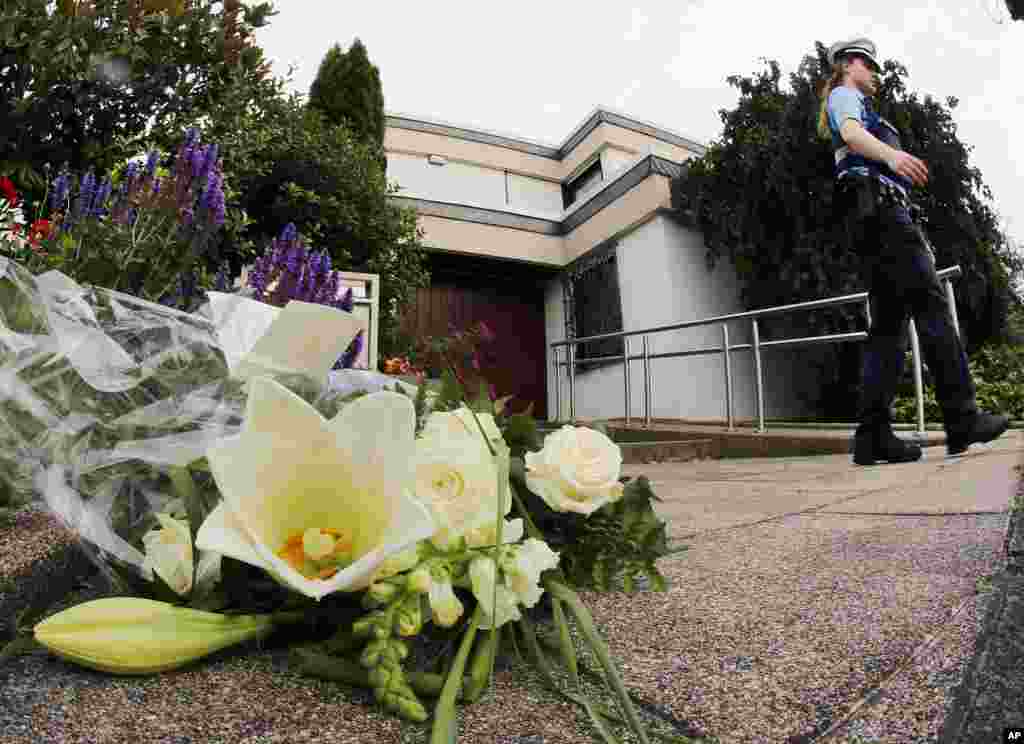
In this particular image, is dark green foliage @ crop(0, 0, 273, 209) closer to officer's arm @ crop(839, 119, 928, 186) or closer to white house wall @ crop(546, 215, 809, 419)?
officer's arm @ crop(839, 119, 928, 186)

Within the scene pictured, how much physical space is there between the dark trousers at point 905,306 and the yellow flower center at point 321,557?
2.45m

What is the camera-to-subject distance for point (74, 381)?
0.61 m

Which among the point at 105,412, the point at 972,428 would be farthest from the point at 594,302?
the point at 105,412

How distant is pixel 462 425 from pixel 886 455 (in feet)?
8.84

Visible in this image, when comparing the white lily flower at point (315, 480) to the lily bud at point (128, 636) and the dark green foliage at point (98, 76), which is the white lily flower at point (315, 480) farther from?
the dark green foliage at point (98, 76)

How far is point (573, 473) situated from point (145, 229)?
5.47 ft

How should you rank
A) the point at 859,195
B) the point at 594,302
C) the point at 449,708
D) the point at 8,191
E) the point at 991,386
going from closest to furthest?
the point at 449,708 → the point at 8,191 → the point at 859,195 → the point at 991,386 → the point at 594,302

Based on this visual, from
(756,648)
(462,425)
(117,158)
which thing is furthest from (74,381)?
(117,158)

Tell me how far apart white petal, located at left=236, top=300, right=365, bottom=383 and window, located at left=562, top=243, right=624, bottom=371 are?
764cm

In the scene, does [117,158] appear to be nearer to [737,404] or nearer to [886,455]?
[886,455]

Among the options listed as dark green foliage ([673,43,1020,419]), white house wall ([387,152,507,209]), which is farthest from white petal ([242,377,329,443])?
white house wall ([387,152,507,209])

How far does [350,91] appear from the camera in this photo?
7.31 metres

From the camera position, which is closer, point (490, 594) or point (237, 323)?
point (490, 594)

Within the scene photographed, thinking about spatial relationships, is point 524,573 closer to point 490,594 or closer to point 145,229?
point 490,594
